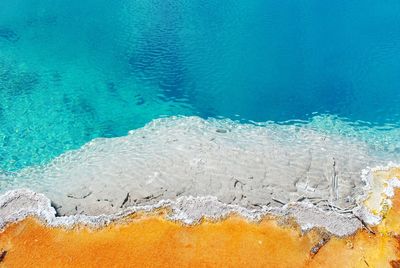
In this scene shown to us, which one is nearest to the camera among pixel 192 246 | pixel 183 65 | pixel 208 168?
pixel 192 246

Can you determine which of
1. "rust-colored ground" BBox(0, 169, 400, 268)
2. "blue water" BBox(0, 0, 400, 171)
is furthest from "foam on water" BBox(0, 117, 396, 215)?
"rust-colored ground" BBox(0, 169, 400, 268)

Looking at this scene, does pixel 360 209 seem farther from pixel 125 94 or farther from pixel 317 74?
pixel 125 94

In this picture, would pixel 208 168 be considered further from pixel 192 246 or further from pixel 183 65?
pixel 183 65

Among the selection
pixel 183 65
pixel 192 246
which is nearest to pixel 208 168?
pixel 192 246

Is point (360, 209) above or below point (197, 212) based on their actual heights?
above

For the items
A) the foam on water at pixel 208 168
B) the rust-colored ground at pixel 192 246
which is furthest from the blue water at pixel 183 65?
the rust-colored ground at pixel 192 246

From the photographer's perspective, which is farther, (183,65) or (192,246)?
(183,65)

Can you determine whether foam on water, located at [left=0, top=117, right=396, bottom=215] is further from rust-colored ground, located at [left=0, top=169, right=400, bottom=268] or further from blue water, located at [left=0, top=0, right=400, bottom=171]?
rust-colored ground, located at [left=0, top=169, right=400, bottom=268]

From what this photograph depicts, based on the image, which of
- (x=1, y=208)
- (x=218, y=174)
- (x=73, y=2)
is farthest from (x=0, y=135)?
(x=73, y=2)
